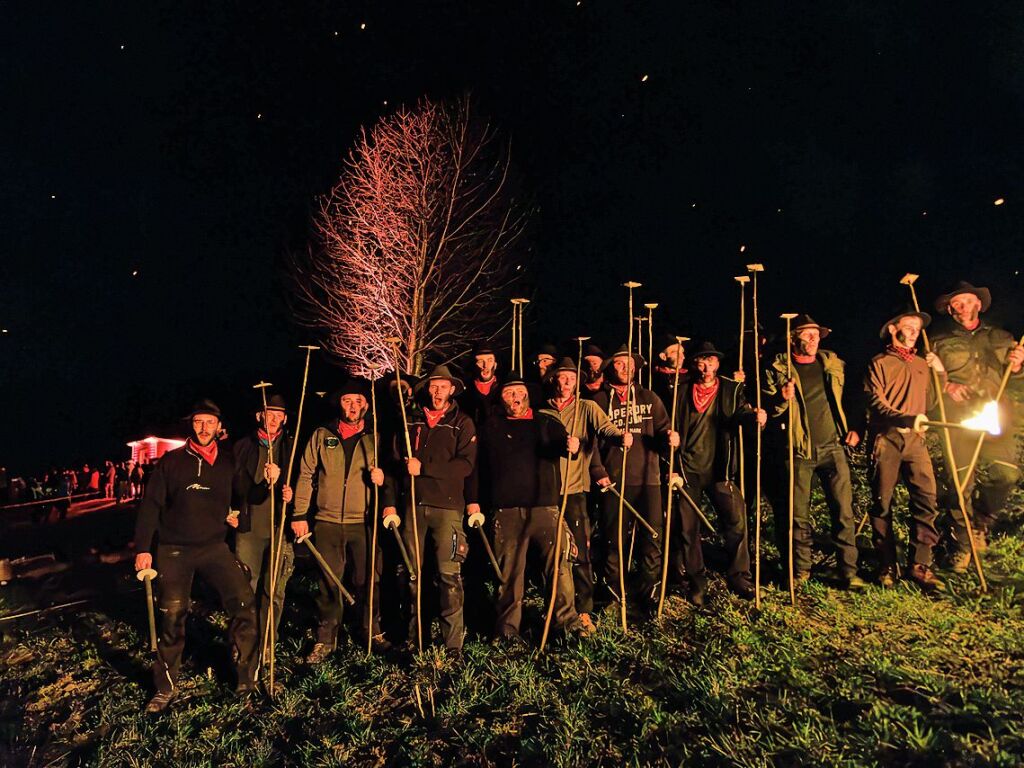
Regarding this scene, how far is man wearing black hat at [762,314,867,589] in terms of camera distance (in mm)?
6188

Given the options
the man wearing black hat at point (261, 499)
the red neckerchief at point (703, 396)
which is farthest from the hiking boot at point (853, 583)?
the man wearing black hat at point (261, 499)

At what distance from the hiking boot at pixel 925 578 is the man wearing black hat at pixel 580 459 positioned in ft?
9.80

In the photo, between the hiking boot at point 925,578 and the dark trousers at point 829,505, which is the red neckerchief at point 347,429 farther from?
the hiking boot at point 925,578

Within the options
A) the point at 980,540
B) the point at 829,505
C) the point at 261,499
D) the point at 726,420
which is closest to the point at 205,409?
the point at 261,499

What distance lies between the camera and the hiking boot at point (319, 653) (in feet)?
19.8

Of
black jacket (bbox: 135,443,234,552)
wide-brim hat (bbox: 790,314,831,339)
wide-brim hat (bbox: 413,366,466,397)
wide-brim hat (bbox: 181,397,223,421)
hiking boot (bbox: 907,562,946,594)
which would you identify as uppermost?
wide-brim hat (bbox: 790,314,831,339)

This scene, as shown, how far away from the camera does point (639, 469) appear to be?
21.1ft

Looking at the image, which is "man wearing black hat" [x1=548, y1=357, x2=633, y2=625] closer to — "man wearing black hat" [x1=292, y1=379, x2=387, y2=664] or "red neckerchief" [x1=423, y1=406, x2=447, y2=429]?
"red neckerchief" [x1=423, y1=406, x2=447, y2=429]

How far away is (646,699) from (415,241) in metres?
14.7

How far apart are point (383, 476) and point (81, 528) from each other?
16283 mm

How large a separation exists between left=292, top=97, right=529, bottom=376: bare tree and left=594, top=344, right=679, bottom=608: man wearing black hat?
11235mm

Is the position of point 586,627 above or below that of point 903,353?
below

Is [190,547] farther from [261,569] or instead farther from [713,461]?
[713,461]

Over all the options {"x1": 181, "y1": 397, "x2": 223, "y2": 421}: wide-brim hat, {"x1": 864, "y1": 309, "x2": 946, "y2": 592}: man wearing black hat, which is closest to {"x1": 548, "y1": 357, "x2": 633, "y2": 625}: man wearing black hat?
{"x1": 864, "y1": 309, "x2": 946, "y2": 592}: man wearing black hat
